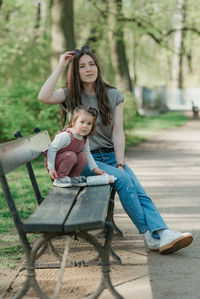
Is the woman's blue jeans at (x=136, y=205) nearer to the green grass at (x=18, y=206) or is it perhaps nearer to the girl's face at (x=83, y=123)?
the girl's face at (x=83, y=123)

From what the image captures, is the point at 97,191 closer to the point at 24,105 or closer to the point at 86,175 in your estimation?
the point at 86,175

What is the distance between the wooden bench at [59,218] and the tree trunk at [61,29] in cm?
953

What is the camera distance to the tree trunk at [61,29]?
1330 centimetres

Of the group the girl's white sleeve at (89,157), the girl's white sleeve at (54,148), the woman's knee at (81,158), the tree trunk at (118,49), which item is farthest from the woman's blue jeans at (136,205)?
the tree trunk at (118,49)

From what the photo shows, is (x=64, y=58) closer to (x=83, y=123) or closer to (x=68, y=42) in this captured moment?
(x=83, y=123)

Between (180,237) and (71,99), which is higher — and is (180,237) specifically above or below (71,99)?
below

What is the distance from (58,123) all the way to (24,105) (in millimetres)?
990

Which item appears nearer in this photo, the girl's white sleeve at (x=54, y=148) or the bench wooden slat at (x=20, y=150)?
the bench wooden slat at (x=20, y=150)

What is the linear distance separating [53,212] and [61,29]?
10.6 meters

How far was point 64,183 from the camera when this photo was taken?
421cm

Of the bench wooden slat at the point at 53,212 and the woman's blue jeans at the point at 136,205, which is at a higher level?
the bench wooden slat at the point at 53,212

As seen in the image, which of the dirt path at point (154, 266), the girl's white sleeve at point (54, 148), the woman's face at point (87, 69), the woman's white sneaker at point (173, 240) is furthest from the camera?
the woman's face at point (87, 69)

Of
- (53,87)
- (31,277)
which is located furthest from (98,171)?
(31,277)

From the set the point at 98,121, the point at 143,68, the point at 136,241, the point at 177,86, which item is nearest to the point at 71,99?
the point at 98,121
